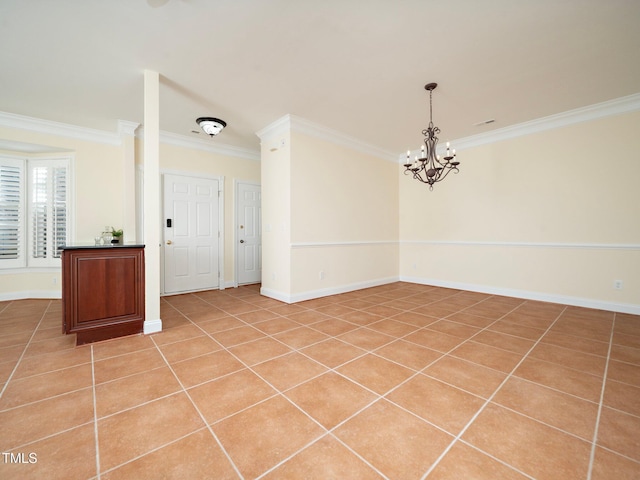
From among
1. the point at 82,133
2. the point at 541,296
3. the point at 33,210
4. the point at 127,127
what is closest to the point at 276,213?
the point at 127,127

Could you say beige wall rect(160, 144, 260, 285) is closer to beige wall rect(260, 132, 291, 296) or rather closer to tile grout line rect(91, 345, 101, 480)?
beige wall rect(260, 132, 291, 296)

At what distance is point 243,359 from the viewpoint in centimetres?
229

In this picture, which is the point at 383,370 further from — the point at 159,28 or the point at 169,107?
the point at 169,107

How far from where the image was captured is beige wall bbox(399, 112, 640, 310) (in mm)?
3664

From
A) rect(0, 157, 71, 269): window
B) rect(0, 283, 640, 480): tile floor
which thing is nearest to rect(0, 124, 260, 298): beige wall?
rect(0, 157, 71, 269): window

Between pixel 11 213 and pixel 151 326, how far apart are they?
3752 millimetres

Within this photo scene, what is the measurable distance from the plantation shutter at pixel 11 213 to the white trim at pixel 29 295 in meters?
0.45

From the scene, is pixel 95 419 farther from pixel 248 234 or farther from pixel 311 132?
pixel 248 234

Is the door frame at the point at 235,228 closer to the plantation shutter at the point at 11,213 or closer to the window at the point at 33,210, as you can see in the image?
the window at the point at 33,210

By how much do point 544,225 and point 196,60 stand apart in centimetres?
546

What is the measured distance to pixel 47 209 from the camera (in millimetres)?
4465

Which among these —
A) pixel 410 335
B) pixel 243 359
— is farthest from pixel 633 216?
pixel 243 359

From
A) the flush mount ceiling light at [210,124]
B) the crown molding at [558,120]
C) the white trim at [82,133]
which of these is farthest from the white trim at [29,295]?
the crown molding at [558,120]

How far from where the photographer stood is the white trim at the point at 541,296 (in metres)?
3.64
